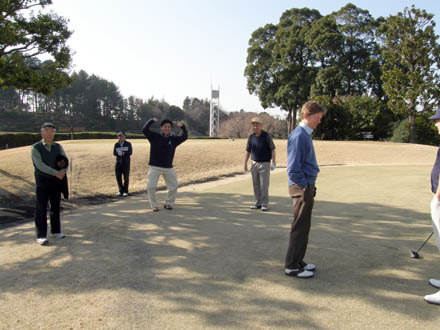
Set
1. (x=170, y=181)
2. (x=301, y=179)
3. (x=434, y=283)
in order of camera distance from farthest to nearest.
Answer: (x=170, y=181) → (x=301, y=179) → (x=434, y=283)

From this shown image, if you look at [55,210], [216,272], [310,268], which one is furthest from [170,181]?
[310,268]

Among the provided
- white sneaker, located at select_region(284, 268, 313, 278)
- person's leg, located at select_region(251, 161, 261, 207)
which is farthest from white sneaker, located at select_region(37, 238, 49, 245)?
person's leg, located at select_region(251, 161, 261, 207)

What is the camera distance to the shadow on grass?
3199 millimetres

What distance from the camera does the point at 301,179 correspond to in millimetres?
3645

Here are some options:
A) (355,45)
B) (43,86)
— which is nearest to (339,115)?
(355,45)

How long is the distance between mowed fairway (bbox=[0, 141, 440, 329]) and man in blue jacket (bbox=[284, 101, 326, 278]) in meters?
0.30

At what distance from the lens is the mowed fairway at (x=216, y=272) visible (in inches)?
115

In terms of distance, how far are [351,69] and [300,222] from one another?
45.9 m

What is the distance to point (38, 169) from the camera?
5059 millimetres

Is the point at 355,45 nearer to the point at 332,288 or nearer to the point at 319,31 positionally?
the point at 319,31

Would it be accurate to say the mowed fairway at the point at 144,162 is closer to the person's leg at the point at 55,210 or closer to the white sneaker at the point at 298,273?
the person's leg at the point at 55,210

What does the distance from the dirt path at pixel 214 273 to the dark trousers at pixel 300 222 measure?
27 cm

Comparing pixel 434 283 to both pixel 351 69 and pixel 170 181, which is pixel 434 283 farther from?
pixel 351 69

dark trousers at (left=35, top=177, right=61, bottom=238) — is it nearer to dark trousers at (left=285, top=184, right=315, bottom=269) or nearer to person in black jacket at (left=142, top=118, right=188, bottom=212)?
person in black jacket at (left=142, top=118, right=188, bottom=212)
